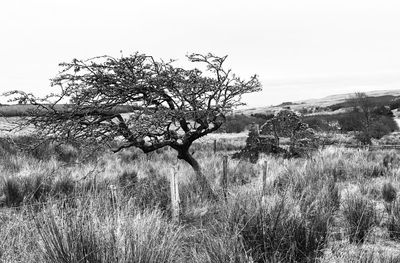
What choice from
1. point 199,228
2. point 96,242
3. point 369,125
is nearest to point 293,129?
point 199,228

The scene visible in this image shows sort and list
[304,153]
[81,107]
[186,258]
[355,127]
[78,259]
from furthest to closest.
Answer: [355,127] < [304,153] < [81,107] < [186,258] < [78,259]

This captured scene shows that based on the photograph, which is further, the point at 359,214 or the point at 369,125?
the point at 369,125

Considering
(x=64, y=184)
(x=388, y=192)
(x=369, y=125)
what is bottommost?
(x=369, y=125)

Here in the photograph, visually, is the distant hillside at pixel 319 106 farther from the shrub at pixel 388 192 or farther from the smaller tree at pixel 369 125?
the shrub at pixel 388 192

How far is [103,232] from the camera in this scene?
318cm

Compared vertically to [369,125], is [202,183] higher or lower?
higher

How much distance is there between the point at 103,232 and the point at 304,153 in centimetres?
1260

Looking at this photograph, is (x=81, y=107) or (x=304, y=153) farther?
(x=304, y=153)

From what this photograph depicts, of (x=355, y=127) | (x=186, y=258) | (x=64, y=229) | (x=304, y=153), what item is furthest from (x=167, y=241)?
(x=355, y=127)

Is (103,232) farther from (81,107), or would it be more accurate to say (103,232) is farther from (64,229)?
(81,107)

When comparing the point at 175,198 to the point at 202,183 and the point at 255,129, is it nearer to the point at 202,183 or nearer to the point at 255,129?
the point at 202,183

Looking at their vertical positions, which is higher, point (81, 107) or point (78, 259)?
point (81, 107)

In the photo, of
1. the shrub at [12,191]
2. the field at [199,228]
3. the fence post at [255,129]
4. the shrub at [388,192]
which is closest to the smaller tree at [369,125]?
the fence post at [255,129]

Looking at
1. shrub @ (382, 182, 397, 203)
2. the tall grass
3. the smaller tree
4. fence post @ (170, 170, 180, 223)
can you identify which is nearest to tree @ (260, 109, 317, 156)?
shrub @ (382, 182, 397, 203)
